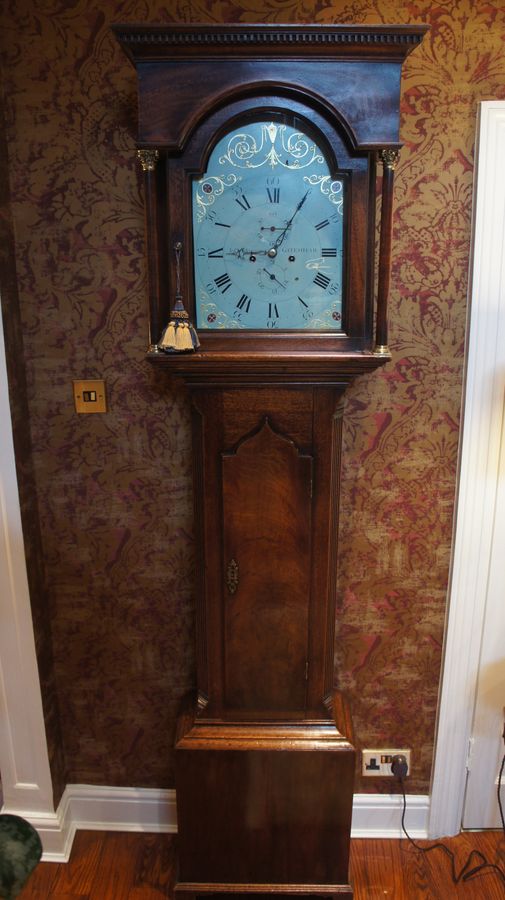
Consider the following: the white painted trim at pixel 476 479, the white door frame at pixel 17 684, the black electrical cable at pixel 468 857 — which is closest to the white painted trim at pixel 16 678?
the white door frame at pixel 17 684

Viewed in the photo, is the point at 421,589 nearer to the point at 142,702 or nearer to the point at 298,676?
the point at 298,676

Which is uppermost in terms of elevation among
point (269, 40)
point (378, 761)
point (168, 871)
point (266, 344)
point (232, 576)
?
point (269, 40)

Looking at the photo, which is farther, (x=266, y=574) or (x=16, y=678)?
(x=16, y=678)

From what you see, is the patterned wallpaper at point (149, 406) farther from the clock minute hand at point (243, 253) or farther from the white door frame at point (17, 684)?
the clock minute hand at point (243, 253)

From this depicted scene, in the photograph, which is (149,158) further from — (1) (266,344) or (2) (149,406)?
(2) (149,406)

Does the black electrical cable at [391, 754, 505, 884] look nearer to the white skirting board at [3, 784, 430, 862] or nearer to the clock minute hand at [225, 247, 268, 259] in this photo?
the white skirting board at [3, 784, 430, 862]

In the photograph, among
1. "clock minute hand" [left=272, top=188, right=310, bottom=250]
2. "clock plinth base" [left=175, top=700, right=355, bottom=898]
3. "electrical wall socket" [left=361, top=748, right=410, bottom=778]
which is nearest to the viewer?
"clock minute hand" [left=272, top=188, right=310, bottom=250]

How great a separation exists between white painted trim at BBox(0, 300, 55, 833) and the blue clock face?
569 mm

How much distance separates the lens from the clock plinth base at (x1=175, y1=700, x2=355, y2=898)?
5.24ft

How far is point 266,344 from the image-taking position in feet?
4.44

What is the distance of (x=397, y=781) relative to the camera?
1907 millimetres

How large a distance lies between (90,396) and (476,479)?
1.02 meters

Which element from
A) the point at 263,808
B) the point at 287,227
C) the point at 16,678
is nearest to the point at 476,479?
the point at 287,227

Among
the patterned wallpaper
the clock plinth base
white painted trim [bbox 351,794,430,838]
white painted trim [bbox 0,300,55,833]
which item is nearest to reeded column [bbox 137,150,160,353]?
the patterned wallpaper
